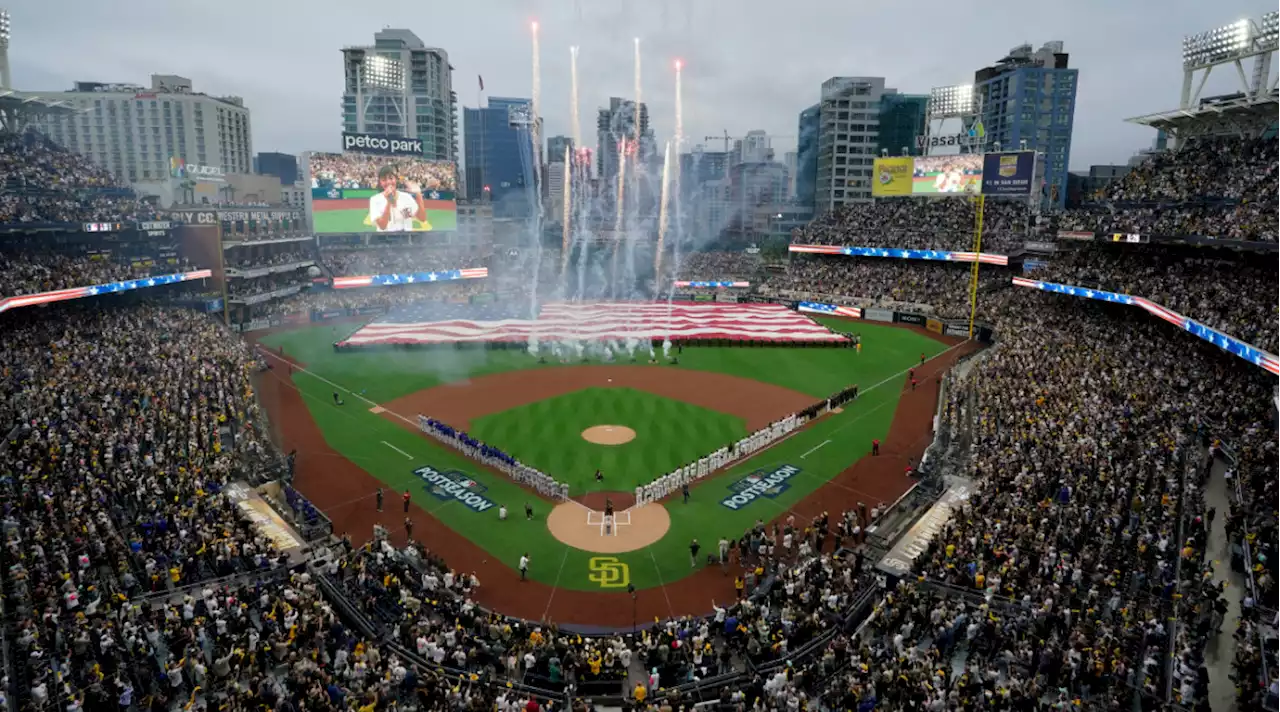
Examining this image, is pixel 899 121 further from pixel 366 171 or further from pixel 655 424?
pixel 655 424

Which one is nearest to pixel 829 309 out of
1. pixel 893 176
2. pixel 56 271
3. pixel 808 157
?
pixel 893 176

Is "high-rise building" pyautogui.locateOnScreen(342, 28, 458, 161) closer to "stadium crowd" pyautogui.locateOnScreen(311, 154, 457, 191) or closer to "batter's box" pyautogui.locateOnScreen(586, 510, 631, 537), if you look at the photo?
"stadium crowd" pyautogui.locateOnScreen(311, 154, 457, 191)

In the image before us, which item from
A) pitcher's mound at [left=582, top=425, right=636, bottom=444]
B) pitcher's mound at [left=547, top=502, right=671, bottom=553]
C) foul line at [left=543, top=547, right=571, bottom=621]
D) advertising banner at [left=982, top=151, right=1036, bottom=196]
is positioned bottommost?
foul line at [left=543, top=547, right=571, bottom=621]

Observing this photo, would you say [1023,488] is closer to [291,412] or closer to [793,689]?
[793,689]

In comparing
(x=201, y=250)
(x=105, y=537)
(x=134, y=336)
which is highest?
(x=201, y=250)

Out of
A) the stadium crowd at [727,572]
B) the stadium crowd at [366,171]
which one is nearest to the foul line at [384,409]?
the stadium crowd at [727,572]

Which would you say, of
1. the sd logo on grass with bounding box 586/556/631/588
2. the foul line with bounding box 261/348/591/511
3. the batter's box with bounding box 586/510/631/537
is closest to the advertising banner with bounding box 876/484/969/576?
the sd logo on grass with bounding box 586/556/631/588

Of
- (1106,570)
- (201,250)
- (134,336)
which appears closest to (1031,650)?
(1106,570)
